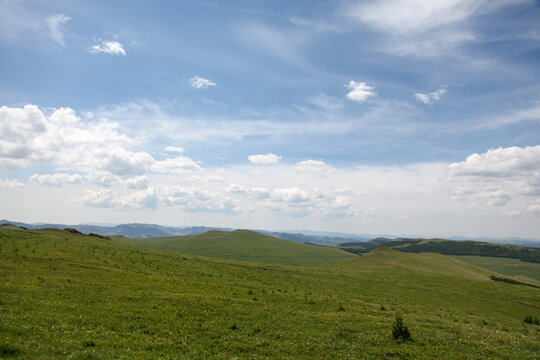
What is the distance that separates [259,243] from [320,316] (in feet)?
460

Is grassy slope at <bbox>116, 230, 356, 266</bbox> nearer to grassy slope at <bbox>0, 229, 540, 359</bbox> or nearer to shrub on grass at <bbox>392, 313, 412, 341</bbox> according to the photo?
grassy slope at <bbox>0, 229, 540, 359</bbox>

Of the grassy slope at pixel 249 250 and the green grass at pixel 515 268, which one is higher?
the grassy slope at pixel 249 250

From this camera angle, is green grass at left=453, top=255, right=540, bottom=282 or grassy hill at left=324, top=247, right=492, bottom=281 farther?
green grass at left=453, top=255, right=540, bottom=282

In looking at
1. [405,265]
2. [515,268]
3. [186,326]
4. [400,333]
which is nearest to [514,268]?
[515,268]

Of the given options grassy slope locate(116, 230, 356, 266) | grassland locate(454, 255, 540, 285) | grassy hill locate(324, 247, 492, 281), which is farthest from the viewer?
grassland locate(454, 255, 540, 285)

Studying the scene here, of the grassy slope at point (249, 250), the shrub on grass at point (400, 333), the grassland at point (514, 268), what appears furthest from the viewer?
the grassland at point (514, 268)

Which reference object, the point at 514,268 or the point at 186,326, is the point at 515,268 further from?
the point at 186,326

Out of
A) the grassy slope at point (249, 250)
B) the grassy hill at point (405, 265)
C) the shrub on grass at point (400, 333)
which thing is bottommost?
the grassy slope at point (249, 250)

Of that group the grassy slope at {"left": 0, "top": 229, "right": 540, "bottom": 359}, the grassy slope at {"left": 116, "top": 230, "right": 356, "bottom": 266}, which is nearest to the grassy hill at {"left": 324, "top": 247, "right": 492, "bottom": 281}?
the grassy slope at {"left": 116, "top": 230, "right": 356, "bottom": 266}

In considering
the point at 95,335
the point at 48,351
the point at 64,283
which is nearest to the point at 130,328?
the point at 95,335

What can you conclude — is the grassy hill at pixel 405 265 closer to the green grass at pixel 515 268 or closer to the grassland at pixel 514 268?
the grassland at pixel 514 268

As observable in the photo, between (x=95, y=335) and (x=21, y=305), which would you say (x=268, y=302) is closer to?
(x=95, y=335)

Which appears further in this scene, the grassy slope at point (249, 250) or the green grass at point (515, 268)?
the green grass at point (515, 268)

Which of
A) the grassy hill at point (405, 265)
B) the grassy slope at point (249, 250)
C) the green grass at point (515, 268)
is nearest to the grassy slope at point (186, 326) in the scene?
the grassy hill at point (405, 265)
